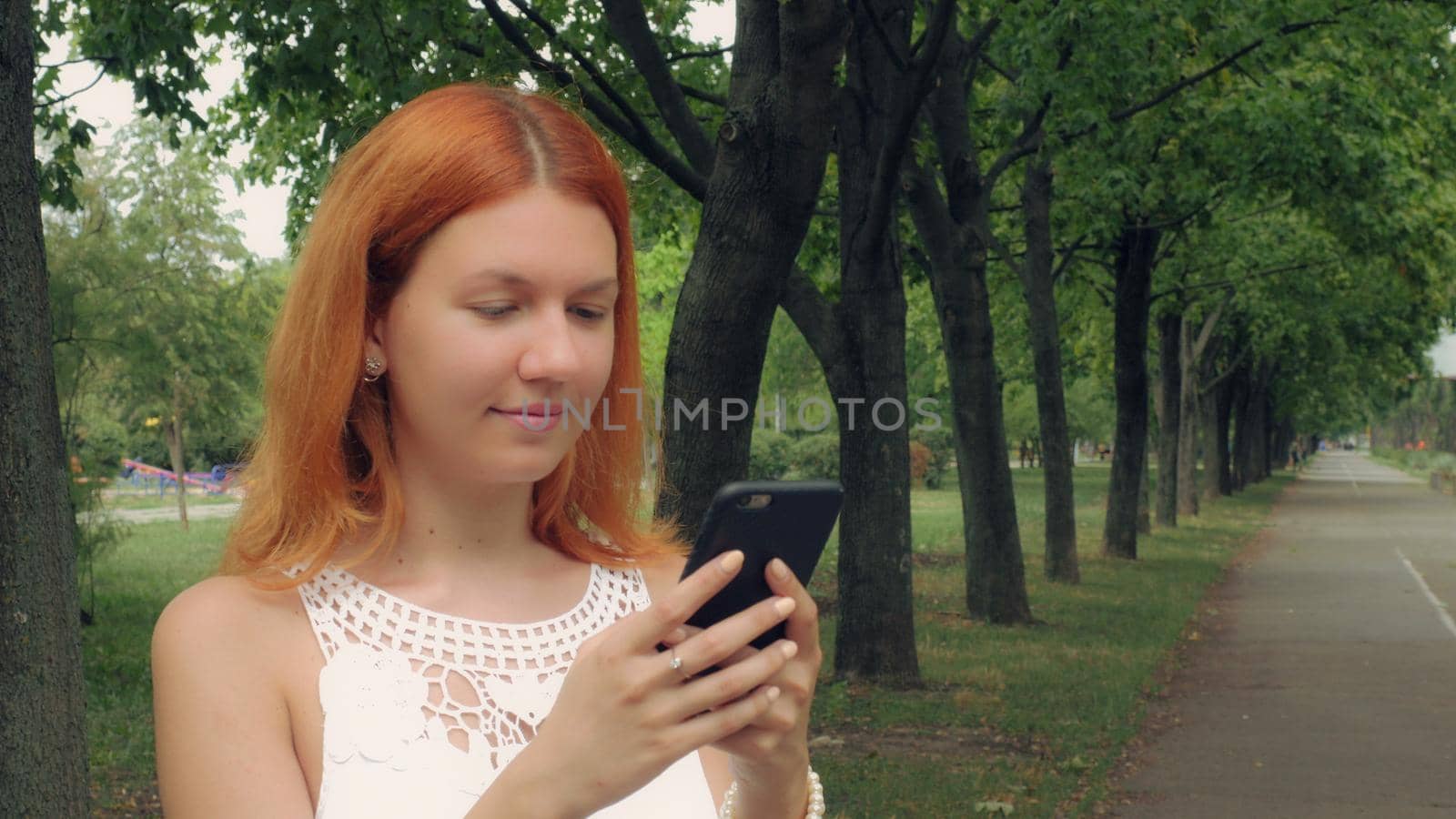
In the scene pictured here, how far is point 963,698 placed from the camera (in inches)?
438

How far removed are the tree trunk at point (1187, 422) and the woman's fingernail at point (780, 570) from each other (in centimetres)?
3136

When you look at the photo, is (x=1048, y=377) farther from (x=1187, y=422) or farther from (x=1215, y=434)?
(x=1215, y=434)

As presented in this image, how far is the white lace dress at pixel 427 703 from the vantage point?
169cm

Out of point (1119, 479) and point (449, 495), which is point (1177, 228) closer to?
point (1119, 479)

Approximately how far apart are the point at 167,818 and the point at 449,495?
0.47m

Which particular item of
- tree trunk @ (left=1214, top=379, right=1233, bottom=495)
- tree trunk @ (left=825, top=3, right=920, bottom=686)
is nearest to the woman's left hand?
tree trunk @ (left=825, top=3, right=920, bottom=686)

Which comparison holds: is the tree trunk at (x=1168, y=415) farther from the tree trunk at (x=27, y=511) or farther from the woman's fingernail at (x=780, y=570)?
the woman's fingernail at (x=780, y=570)

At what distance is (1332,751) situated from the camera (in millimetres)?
9883

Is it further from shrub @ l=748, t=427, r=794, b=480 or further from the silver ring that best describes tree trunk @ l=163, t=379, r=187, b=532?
the silver ring

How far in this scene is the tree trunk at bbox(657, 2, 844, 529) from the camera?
6.78 metres

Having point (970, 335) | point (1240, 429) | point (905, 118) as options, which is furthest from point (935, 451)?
point (905, 118)

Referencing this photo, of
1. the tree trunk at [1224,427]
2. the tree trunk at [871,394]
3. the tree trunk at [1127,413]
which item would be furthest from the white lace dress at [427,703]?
the tree trunk at [1224,427]

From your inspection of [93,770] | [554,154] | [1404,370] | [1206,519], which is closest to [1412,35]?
[93,770]

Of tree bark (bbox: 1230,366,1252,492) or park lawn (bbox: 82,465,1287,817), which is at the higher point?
tree bark (bbox: 1230,366,1252,492)
